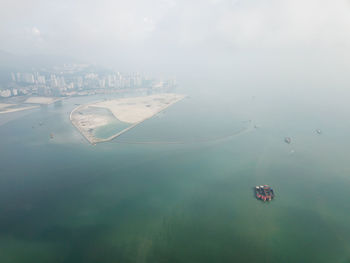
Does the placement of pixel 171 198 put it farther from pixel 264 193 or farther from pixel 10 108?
pixel 10 108

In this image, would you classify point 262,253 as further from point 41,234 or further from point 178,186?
point 41,234

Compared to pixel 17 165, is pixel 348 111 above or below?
above

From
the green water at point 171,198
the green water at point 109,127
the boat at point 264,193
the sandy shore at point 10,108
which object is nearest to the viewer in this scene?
the green water at point 171,198

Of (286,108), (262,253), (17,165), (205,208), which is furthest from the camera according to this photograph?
(286,108)

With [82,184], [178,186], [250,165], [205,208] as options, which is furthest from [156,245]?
[250,165]

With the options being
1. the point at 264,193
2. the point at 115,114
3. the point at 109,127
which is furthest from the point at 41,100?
the point at 264,193

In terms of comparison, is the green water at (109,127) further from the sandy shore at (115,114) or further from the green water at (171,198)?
the green water at (171,198)

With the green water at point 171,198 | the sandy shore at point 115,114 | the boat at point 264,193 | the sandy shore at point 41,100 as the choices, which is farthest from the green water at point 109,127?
the boat at point 264,193
